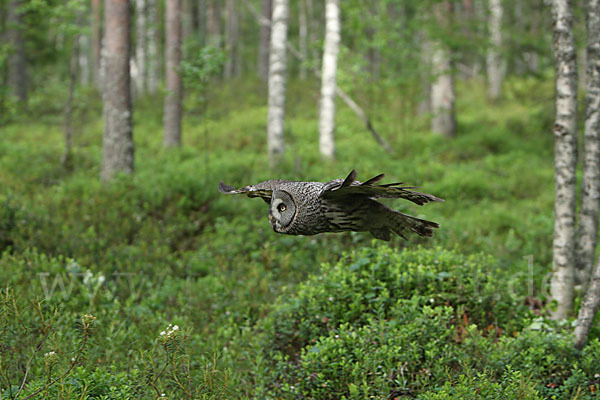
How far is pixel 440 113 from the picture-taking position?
15.8 meters

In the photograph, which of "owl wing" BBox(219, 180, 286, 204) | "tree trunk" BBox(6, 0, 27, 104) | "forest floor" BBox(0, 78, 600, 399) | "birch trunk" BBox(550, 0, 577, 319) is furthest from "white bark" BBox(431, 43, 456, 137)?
"tree trunk" BBox(6, 0, 27, 104)

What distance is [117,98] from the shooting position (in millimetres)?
10133

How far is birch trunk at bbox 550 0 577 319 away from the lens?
579 cm

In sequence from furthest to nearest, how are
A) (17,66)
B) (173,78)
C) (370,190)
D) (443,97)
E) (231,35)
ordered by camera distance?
(231,35) < (17,66) < (443,97) < (173,78) < (370,190)

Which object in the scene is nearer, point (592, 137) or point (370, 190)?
point (370, 190)

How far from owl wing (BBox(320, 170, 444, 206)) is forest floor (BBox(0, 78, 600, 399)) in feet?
5.06

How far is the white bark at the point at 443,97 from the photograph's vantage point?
15492 millimetres

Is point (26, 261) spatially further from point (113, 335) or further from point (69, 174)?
point (69, 174)

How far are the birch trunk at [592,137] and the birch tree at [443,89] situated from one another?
9228mm

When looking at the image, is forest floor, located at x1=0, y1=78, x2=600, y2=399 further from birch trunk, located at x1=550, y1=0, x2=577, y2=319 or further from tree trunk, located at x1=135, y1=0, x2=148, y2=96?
tree trunk, located at x1=135, y1=0, x2=148, y2=96

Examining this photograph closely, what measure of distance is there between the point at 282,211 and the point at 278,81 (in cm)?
951

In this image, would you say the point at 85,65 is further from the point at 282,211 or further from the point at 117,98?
the point at 282,211

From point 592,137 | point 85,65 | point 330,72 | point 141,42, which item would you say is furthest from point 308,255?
point 85,65

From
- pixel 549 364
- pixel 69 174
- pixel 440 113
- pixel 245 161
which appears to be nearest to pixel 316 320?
pixel 549 364
